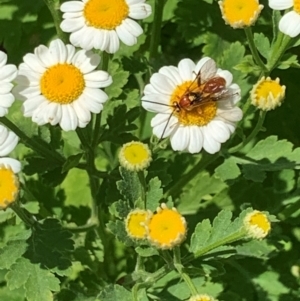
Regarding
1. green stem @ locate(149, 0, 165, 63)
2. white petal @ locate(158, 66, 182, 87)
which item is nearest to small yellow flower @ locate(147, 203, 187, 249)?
white petal @ locate(158, 66, 182, 87)

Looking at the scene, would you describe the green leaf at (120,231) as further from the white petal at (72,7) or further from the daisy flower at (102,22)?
the white petal at (72,7)

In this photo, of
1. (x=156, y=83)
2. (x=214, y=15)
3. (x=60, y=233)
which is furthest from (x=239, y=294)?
(x=214, y=15)

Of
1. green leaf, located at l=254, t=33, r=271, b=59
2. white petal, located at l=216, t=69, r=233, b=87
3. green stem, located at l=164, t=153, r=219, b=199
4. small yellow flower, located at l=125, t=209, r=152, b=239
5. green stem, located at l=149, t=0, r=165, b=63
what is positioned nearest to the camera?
small yellow flower, located at l=125, t=209, r=152, b=239

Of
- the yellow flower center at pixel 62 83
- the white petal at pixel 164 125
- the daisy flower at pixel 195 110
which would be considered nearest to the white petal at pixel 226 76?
the daisy flower at pixel 195 110

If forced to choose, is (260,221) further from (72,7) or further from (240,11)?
(72,7)

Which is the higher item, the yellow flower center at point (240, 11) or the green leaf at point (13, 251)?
the yellow flower center at point (240, 11)

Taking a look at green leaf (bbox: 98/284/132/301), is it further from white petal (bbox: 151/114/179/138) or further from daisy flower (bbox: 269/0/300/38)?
daisy flower (bbox: 269/0/300/38)
